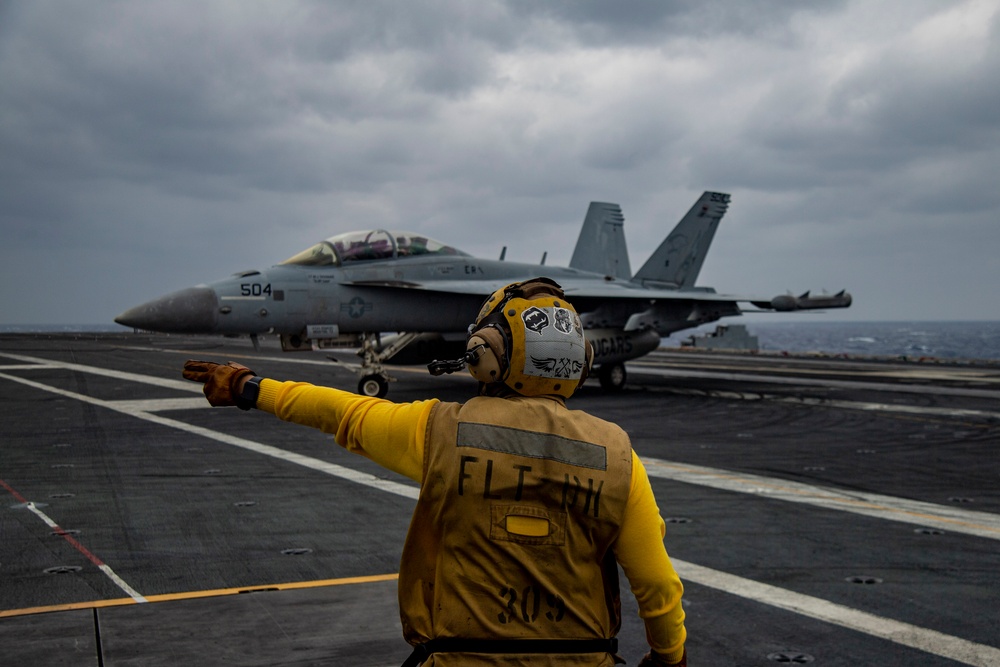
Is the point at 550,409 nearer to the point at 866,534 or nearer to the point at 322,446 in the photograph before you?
the point at 866,534

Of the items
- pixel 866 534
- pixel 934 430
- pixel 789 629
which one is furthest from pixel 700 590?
pixel 934 430

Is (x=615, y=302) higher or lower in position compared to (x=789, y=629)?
higher

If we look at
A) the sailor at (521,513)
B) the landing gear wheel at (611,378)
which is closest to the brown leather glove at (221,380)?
the sailor at (521,513)

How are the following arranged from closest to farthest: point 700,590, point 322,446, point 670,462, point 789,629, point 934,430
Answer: point 789,629 < point 700,590 < point 670,462 < point 322,446 < point 934,430

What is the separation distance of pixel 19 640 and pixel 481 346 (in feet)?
11.6

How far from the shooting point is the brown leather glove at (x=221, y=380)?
2.63 metres

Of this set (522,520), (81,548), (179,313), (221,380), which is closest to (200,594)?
(81,548)

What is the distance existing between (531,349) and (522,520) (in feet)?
1.60

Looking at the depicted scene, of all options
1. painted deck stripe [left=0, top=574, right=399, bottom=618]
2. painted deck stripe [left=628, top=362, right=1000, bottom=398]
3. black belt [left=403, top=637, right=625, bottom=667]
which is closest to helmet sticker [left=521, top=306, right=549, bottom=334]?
black belt [left=403, top=637, right=625, bottom=667]

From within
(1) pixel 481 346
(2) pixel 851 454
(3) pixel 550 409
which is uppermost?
(1) pixel 481 346

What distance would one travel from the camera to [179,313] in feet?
48.8

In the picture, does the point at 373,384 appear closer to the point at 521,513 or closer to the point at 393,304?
the point at 393,304

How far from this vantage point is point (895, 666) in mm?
4363

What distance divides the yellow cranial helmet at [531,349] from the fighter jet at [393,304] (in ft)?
44.6
